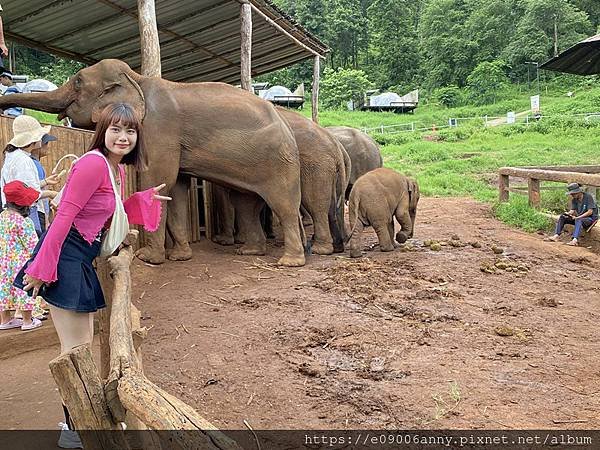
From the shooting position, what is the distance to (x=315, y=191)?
909cm

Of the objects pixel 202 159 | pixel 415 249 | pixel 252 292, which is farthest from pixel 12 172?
pixel 415 249

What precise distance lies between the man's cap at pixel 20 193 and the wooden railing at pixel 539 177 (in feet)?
25.9

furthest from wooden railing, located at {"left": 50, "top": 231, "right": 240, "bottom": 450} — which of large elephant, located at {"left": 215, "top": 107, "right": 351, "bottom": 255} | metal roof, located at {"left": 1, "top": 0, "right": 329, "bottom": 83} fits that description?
metal roof, located at {"left": 1, "top": 0, "right": 329, "bottom": 83}

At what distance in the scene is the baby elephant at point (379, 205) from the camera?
8836 mm

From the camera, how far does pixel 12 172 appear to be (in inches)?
185

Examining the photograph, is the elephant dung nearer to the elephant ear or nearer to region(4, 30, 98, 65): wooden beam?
the elephant ear

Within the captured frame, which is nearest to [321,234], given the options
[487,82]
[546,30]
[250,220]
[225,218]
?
[250,220]

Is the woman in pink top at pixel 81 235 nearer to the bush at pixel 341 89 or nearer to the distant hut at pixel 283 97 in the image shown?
the distant hut at pixel 283 97

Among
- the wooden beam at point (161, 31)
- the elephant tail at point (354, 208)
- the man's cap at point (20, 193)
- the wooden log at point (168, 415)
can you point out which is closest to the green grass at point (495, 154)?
Result: the elephant tail at point (354, 208)

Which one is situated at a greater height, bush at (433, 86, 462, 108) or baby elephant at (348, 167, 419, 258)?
bush at (433, 86, 462, 108)

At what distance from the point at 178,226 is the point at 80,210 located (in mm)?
5226

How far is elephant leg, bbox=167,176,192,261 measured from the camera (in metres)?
7.95

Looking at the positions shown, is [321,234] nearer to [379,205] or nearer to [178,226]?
[379,205]

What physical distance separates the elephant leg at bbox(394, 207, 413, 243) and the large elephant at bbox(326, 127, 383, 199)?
118 inches
